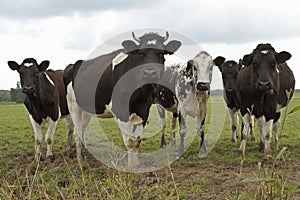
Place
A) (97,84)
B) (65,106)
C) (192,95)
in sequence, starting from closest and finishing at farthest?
1. (97,84)
2. (192,95)
3. (65,106)

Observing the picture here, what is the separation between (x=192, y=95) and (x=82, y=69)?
2.72 metres

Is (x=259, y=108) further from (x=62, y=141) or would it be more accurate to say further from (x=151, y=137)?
(x=62, y=141)

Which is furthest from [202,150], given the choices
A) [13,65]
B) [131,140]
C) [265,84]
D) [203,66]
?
[13,65]

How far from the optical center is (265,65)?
780cm

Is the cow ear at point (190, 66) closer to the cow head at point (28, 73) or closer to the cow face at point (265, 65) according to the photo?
the cow face at point (265, 65)

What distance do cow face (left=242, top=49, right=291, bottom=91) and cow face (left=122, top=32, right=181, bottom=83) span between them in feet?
5.72

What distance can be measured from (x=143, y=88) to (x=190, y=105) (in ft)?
10.3

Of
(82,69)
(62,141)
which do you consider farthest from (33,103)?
(62,141)

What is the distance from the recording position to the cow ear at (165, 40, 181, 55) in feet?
25.2

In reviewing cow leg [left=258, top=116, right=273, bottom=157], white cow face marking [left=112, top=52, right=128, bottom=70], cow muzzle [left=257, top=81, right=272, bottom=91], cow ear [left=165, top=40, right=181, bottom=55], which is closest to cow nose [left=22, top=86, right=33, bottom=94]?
white cow face marking [left=112, top=52, right=128, bottom=70]

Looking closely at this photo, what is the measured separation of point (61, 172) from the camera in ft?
24.3

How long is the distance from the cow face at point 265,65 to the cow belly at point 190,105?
6.72 ft

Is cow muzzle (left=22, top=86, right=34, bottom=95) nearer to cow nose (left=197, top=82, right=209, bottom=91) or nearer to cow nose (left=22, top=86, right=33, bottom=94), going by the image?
cow nose (left=22, top=86, right=33, bottom=94)

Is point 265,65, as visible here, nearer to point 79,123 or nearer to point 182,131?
point 182,131
